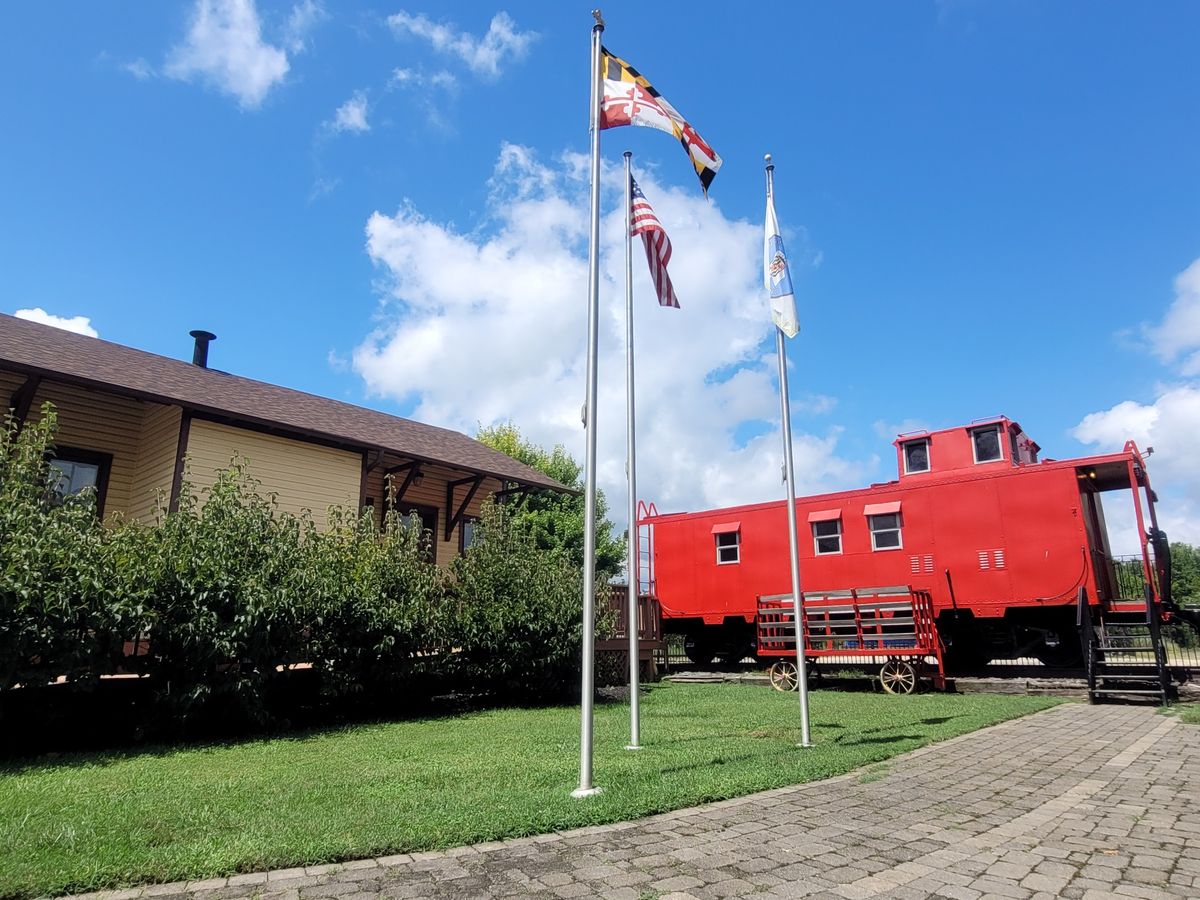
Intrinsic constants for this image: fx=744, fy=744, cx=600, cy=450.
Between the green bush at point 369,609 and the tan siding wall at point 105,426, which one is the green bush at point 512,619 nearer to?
the green bush at point 369,609

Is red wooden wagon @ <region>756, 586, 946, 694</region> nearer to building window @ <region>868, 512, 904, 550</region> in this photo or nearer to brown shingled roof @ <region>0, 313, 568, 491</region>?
building window @ <region>868, 512, 904, 550</region>

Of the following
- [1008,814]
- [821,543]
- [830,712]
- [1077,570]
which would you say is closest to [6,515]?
[1008,814]

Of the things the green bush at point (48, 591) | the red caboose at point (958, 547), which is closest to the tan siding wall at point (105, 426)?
the green bush at point (48, 591)

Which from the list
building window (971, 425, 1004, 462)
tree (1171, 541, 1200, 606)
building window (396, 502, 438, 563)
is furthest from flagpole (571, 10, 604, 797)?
tree (1171, 541, 1200, 606)

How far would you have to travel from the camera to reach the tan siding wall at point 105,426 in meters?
11.3

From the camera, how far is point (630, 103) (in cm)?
711

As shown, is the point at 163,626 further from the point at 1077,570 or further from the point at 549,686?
the point at 1077,570

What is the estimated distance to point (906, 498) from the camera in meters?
15.2

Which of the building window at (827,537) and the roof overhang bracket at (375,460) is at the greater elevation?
the roof overhang bracket at (375,460)

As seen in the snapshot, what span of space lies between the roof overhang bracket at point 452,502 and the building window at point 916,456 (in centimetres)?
941

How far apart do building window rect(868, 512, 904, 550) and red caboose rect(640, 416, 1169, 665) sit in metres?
0.03

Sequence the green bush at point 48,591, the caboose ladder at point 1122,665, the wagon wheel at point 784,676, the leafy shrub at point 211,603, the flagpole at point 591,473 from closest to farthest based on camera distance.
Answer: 1. the flagpole at point 591,473
2. the green bush at point 48,591
3. the leafy shrub at point 211,603
4. the caboose ladder at point 1122,665
5. the wagon wheel at point 784,676

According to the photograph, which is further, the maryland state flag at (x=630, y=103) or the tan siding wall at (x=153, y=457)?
the tan siding wall at (x=153, y=457)

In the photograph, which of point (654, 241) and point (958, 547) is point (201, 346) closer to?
point (654, 241)
